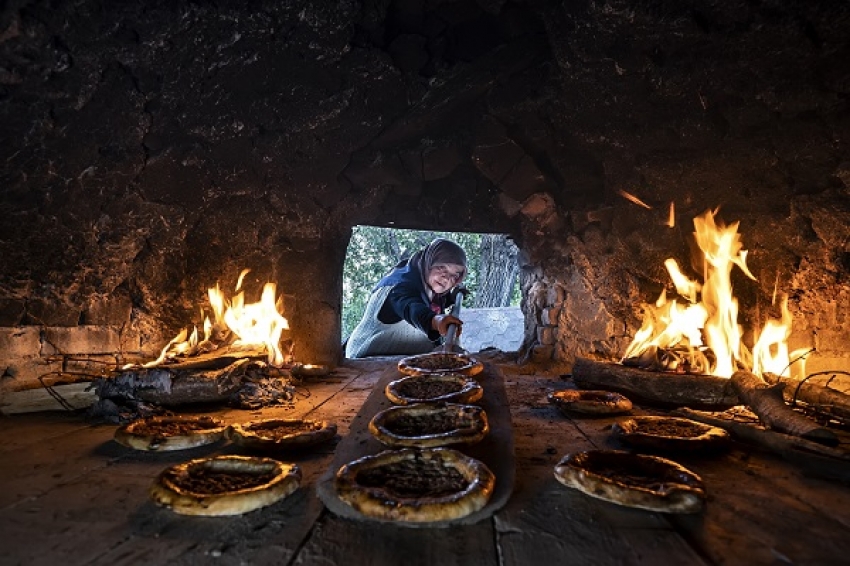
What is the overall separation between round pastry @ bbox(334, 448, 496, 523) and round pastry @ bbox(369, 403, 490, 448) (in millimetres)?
179

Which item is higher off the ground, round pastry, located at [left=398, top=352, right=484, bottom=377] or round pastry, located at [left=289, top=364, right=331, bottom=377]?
round pastry, located at [left=398, top=352, right=484, bottom=377]

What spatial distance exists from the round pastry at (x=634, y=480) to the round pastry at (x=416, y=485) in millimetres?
446

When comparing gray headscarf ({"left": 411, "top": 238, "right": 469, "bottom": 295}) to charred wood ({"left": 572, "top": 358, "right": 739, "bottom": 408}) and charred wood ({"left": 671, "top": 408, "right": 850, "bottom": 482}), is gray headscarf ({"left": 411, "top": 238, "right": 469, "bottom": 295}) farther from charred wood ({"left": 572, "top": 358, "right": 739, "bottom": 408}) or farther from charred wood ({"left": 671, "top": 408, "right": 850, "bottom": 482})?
charred wood ({"left": 671, "top": 408, "right": 850, "bottom": 482})

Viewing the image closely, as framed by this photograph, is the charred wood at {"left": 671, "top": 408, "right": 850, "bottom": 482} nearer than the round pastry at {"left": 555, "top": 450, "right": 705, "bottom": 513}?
No

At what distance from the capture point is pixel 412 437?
2834 mm

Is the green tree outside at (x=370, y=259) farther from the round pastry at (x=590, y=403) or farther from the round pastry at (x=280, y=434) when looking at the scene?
the round pastry at (x=280, y=434)

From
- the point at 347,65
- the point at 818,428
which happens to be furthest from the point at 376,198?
the point at 818,428

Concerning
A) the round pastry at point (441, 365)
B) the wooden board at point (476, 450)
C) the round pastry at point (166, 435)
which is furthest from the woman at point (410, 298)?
the round pastry at point (166, 435)

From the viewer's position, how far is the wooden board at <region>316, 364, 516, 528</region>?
2213mm

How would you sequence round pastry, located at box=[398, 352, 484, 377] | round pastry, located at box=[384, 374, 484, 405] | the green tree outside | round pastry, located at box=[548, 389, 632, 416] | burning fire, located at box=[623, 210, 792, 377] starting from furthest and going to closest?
1. the green tree outside
2. burning fire, located at box=[623, 210, 792, 377]
3. round pastry, located at box=[398, 352, 484, 377]
4. round pastry, located at box=[548, 389, 632, 416]
5. round pastry, located at box=[384, 374, 484, 405]

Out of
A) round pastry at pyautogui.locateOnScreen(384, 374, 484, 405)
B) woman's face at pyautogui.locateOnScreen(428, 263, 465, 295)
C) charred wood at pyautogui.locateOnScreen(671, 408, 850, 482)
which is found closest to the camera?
charred wood at pyautogui.locateOnScreen(671, 408, 850, 482)

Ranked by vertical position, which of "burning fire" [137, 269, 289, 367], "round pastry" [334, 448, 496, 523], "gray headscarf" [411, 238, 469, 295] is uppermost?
"gray headscarf" [411, 238, 469, 295]

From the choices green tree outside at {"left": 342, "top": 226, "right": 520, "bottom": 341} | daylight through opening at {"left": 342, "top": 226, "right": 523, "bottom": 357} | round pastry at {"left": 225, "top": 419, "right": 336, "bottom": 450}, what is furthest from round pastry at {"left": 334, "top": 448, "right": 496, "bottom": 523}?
green tree outside at {"left": 342, "top": 226, "right": 520, "bottom": 341}

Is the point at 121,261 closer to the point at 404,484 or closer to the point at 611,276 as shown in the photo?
the point at 404,484
